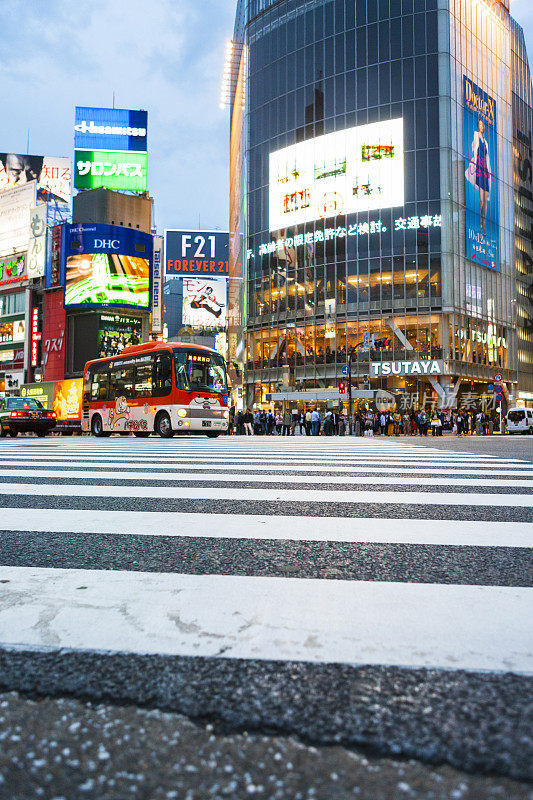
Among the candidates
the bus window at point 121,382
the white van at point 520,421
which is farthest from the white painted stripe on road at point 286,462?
the white van at point 520,421

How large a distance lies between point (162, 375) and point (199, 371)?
4.12 feet

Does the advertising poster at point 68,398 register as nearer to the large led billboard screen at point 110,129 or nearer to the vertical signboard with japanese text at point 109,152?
the vertical signboard with japanese text at point 109,152

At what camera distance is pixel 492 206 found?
164 ft

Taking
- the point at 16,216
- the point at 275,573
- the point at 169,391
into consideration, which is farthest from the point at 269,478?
the point at 16,216

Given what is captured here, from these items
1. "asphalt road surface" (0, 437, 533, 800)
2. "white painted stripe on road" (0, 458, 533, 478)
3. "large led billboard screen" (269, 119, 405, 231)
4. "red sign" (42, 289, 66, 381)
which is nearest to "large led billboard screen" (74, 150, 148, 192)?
"large led billboard screen" (269, 119, 405, 231)

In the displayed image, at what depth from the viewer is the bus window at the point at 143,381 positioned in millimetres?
20211

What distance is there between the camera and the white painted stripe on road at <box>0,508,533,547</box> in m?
3.03

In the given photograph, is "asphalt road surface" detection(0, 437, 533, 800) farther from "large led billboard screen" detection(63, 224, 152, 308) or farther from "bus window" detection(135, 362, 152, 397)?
"large led billboard screen" detection(63, 224, 152, 308)

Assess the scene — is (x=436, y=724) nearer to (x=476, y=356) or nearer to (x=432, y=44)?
(x=476, y=356)

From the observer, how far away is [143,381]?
67.5ft

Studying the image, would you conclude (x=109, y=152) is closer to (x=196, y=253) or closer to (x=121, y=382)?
(x=196, y=253)

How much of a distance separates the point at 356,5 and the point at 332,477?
2157 inches

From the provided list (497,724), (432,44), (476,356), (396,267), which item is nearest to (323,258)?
(396,267)

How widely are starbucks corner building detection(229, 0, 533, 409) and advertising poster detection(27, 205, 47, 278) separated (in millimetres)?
17818
